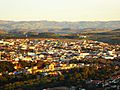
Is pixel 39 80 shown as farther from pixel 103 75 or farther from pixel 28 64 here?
pixel 28 64

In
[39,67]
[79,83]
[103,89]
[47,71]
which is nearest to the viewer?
[103,89]

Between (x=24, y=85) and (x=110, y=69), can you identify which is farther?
(x=110, y=69)

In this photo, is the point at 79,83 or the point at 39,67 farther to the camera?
the point at 39,67

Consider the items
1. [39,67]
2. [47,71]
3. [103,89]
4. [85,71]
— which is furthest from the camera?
[39,67]

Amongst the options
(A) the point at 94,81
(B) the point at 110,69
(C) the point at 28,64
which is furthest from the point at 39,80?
(C) the point at 28,64

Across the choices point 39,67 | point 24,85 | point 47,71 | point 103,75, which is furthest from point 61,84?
point 39,67

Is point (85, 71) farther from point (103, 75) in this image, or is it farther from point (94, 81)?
point (94, 81)

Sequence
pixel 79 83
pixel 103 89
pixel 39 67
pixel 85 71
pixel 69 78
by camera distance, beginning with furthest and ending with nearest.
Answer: pixel 39 67 → pixel 85 71 → pixel 69 78 → pixel 79 83 → pixel 103 89

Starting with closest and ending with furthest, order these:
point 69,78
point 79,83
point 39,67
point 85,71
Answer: point 79,83 → point 69,78 → point 85,71 → point 39,67
